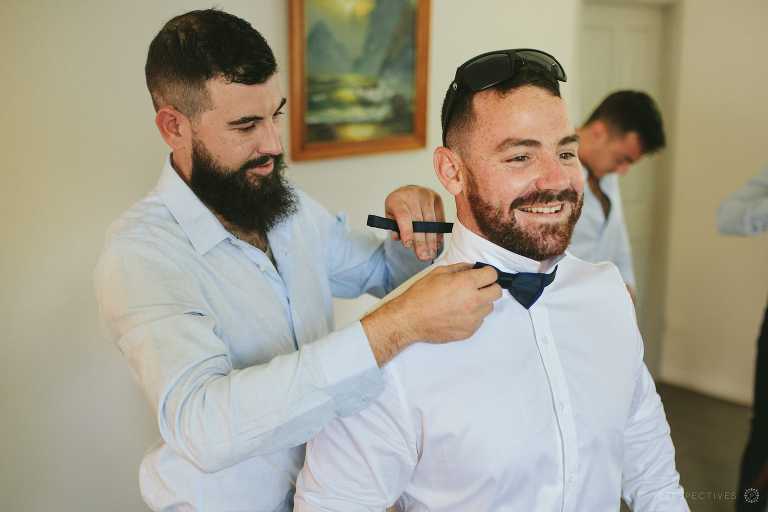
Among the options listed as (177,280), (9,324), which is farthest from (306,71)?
(177,280)

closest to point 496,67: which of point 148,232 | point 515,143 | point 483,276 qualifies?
point 515,143

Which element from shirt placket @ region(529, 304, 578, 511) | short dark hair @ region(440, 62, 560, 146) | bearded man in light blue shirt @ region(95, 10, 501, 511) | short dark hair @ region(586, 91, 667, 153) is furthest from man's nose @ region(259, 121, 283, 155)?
short dark hair @ region(586, 91, 667, 153)

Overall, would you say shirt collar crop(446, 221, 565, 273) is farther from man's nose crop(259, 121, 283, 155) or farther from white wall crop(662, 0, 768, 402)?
white wall crop(662, 0, 768, 402)

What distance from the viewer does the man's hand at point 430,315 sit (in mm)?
1342

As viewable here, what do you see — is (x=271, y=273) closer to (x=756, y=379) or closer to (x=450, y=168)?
(x=450, y=168)

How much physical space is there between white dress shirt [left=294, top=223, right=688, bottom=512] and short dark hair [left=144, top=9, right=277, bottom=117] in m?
0.56

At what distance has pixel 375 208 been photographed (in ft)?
11.7

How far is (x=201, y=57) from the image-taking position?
161 cm

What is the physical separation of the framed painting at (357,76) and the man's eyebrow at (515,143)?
5.98ft

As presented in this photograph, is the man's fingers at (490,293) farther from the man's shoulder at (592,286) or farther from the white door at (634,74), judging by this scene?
the white door at (634,74)

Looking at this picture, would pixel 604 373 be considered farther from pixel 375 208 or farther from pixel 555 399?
pixel 375 208

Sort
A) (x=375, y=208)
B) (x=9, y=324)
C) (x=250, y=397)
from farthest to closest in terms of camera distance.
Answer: (x=375, y=208)
(x=9, y=324)
(x=250, y=397)

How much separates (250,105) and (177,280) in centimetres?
40

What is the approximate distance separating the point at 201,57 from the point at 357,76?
1832 millimetres
